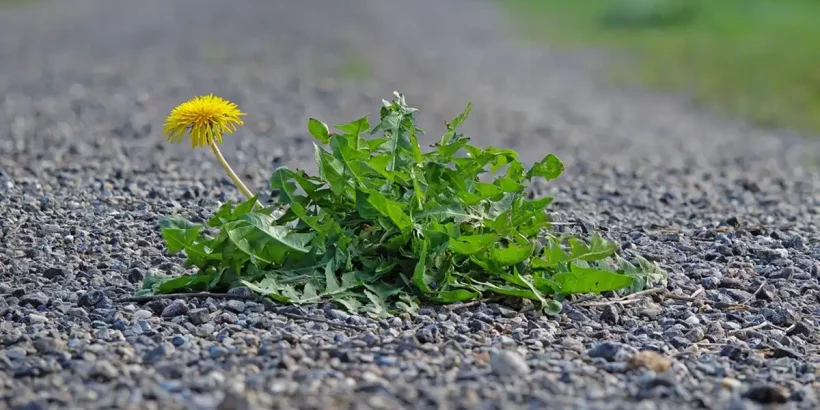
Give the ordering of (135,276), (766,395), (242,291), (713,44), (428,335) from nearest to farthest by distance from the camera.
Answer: (766,395), (428,335), (242,291), (135,276), (713,44)

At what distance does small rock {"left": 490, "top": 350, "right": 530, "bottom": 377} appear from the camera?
10.8 ft

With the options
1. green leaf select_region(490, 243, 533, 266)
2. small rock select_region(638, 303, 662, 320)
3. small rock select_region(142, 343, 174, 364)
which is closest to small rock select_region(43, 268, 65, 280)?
small rock select_region(142, 343, 174, 364)

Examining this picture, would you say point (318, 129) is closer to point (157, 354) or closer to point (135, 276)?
point (135, 276)

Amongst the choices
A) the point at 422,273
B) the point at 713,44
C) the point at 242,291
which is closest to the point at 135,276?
the point at 242,291

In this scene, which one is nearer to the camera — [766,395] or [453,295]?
[766,395]

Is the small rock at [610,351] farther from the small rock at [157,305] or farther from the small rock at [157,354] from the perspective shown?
the small rock at [157,305]

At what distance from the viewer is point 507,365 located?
330 centimetres

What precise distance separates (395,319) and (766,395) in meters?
1.23

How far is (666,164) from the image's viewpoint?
865 cm

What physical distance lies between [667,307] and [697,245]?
A: 1.01 metres

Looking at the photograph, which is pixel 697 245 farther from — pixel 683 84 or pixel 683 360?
pixel 683 84

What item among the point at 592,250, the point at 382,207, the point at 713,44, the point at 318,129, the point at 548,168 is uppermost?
the point at 713,44

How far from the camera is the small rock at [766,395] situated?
3209mm

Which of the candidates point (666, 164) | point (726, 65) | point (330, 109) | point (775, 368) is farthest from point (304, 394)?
point (726, 65)
